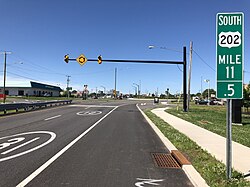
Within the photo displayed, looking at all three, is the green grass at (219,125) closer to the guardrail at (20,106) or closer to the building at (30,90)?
the guardrail at (20,106)

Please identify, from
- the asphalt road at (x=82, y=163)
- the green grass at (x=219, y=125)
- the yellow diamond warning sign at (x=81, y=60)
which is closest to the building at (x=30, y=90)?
the yellow diamond warning sign at (x=81, y=60)

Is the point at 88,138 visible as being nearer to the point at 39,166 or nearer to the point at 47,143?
the point at 47,143

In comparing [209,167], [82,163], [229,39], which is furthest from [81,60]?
[229,39]

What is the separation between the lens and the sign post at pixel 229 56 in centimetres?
529

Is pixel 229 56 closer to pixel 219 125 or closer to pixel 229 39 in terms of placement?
pixel 229 39

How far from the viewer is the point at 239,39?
527 cm

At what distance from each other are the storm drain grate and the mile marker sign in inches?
95.3

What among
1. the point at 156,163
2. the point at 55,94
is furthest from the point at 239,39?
the point at 55,94

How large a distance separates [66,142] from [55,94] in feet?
417

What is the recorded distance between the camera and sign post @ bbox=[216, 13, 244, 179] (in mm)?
5293

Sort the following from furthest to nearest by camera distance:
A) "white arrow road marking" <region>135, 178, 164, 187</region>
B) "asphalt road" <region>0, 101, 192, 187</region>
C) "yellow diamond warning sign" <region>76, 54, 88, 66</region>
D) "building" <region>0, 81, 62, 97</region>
Answer: "building" <region>0, 81, 62, 97</region>
"yellow diamond warning sign" <region>76, 54, 88, 66</region>
"asphalt road" <region>0, 101, 192, 187</region>
"white arrow road marking" <region>135, 178, 164, 187</region>

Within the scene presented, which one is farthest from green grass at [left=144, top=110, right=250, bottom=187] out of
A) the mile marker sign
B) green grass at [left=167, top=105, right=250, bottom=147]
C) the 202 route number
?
the 202 route number

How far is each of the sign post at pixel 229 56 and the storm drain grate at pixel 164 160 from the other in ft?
6.83

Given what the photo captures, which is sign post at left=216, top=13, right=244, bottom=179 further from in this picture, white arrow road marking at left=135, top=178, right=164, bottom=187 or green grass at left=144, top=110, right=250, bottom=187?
white arrow road marking at left=135, top=178, right=164, bottom=187
